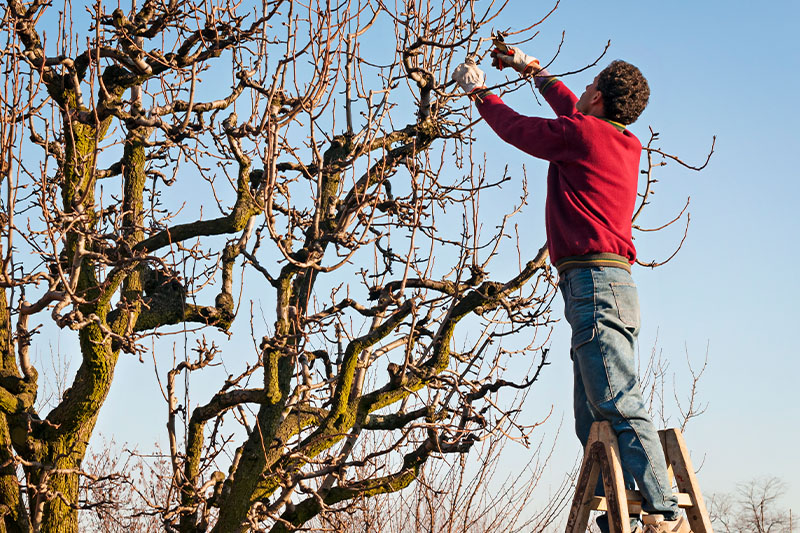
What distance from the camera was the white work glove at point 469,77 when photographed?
12.1 feet

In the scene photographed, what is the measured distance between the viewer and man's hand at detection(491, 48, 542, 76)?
158 inches

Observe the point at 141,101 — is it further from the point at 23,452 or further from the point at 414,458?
the point at 414,458

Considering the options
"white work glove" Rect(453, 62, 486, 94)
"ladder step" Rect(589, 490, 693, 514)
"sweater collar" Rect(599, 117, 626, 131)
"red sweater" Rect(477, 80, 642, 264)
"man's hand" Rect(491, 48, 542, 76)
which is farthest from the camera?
"man's hand" Rect(491, 48, 542, 76)

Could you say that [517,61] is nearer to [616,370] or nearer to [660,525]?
[616,370]

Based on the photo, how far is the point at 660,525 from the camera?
9.27ft

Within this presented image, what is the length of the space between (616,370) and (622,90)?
3.95 ft

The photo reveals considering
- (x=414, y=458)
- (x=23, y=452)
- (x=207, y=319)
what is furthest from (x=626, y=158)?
(x=23, y=452)

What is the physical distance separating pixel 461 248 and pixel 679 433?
102 inches

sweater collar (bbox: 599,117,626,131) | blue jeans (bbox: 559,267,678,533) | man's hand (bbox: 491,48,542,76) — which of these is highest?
man's hand (bbox: 491,48,542,76)

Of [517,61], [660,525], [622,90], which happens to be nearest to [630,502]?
[660,525]

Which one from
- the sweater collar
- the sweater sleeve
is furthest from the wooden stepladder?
the sweater collar

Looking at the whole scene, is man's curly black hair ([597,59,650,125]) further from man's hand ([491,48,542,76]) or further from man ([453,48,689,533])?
man's hand ([491,48,542,76])

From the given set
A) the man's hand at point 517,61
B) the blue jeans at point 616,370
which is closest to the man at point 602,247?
the blue jeans at point 616,370

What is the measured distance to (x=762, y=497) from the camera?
9719mm
